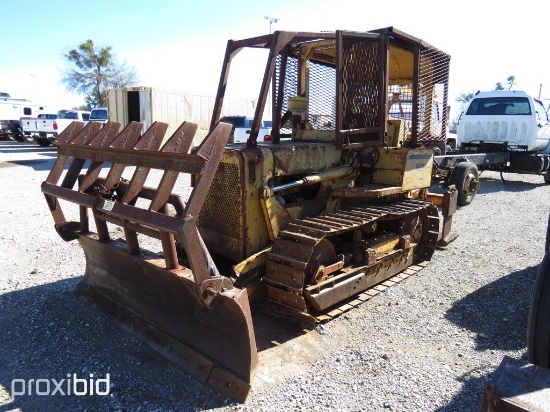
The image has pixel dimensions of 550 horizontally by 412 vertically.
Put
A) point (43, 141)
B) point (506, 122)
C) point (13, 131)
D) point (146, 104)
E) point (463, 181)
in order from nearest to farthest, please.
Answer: point (463, 181) → point (506, 122) → point (146, 104) → point (43, 141) → point (13, 131)

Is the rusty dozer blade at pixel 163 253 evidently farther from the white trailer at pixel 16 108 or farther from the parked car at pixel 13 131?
the white trailer at pixel 16 108

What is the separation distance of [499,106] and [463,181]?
3.86 metres

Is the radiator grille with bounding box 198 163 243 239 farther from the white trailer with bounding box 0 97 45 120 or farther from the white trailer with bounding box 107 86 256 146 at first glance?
the white trailer with bounding box 0 97 45 120

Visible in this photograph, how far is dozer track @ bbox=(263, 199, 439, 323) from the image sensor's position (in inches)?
151

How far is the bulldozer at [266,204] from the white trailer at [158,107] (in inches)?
437

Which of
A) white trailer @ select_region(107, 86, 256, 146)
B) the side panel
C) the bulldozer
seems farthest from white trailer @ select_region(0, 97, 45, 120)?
the bulldozer

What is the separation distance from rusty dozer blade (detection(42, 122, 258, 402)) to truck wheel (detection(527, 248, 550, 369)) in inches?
69.3

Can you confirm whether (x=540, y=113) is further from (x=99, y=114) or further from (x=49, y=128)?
(x=49, y=128)

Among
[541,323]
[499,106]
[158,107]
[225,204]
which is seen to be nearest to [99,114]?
[158,107]

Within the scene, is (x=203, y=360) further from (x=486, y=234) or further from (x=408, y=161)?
(x=486, y=234)

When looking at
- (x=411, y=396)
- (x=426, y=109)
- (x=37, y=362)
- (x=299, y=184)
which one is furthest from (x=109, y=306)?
(x=426, y=109)

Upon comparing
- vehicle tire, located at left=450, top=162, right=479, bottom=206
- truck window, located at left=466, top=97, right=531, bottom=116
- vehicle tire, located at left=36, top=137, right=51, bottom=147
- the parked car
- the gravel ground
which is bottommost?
the gravel ground

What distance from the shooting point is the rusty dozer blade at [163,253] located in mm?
2996

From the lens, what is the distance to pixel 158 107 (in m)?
15.8
